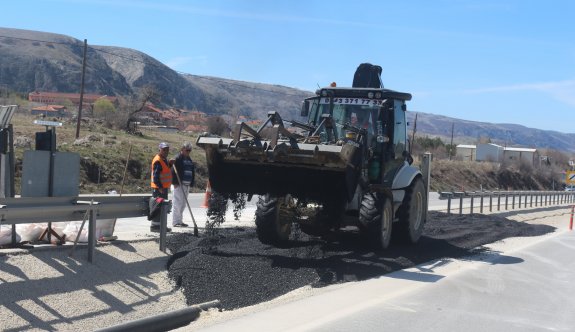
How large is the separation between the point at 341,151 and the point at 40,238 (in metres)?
4.22

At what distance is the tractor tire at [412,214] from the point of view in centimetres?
1284

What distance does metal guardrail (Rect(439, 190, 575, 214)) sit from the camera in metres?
22.7

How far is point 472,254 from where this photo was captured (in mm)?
13070

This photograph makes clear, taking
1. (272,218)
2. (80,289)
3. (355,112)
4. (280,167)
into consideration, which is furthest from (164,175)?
(80,289)

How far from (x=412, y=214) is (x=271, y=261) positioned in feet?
14.2

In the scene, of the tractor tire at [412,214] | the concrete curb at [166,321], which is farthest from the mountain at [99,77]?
the concrete curb at [166,321]

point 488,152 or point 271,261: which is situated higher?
point 488,152

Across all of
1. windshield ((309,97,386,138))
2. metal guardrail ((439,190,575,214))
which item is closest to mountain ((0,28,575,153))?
metal guardrail ((439,190,575,214))

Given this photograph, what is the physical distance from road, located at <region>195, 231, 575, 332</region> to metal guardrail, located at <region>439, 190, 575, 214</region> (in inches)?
407

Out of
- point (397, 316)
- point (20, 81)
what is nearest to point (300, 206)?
point (397, 316)

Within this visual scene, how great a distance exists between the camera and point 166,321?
703 cm

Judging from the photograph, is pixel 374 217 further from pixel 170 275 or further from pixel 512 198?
pixel 512 198

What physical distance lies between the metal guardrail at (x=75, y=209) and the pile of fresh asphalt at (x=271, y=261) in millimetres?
899

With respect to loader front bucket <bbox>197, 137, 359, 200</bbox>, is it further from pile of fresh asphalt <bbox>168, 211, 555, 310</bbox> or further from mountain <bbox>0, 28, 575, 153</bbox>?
mountain <bbox>0, 28, 575, 153</bbox>
